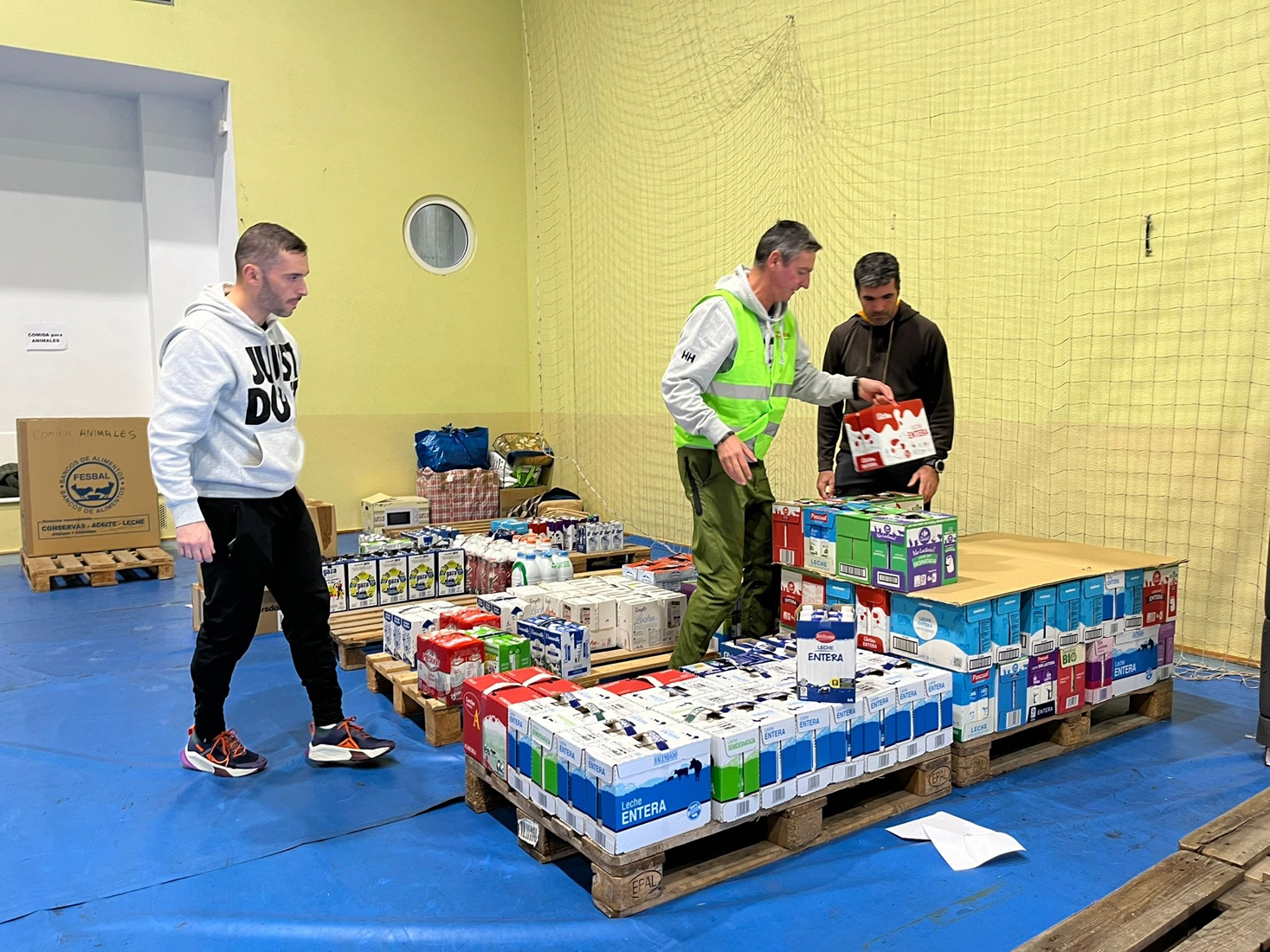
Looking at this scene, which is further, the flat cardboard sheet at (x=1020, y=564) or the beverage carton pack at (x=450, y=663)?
the beverage carton pack at (x=450, y=663)

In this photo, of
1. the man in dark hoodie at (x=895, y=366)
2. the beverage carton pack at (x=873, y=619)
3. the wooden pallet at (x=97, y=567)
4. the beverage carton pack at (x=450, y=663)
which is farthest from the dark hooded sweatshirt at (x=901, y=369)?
the wooden pallet at (x=97, y=567)

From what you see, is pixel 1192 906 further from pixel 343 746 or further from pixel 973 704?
pixel 343 746

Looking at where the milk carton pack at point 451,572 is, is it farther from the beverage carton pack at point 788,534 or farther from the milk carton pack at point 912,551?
the milk carton pack at point 912,551

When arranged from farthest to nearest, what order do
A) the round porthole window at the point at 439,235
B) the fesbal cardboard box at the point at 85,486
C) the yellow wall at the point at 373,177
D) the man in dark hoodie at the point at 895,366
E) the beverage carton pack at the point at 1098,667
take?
1. the round porthole window at the point at 439,235
2. the yellow wall at the point at 373,177
3. the fesbal cardboard box at the point at 85,486
4. the man in dark hoodie at the point at 895,366
5. the beverage carton pack at the point at 1098,667

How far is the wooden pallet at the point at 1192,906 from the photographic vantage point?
206 cm

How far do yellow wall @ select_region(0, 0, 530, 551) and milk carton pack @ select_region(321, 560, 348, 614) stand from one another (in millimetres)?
4190

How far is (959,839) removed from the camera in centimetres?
277

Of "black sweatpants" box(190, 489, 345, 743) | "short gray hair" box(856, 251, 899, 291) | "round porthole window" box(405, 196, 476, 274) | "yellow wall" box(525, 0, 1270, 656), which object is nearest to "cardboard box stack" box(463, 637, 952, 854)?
"black sweatpants" box(190, 489, 345, 743)

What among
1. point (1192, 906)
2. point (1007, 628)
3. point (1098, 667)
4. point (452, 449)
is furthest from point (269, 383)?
point (452, 449)

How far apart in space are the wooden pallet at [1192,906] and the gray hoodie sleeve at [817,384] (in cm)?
206

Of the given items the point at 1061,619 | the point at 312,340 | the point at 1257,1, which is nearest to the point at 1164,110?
the point at 1257,1

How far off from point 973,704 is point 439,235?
8141 mm

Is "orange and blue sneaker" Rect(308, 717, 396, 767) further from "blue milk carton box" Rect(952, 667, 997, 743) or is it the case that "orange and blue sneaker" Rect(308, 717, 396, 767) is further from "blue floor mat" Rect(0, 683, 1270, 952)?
"blue milk carton box" Rect(952, 667, 997, 743)

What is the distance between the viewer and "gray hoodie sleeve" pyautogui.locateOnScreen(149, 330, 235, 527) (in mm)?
2930
